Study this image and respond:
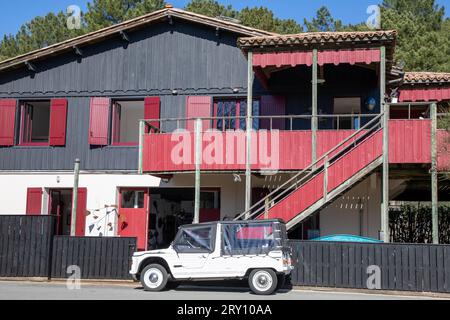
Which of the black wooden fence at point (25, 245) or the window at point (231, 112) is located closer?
the black wooden fence at point (25, 245)

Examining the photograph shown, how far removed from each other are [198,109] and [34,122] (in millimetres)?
7894

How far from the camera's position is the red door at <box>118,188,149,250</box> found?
18.8 meters

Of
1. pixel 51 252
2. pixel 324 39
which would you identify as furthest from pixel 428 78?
pixel 51 252

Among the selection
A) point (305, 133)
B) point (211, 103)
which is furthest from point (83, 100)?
point (305, 133)

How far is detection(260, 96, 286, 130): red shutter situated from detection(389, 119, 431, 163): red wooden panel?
4529mm

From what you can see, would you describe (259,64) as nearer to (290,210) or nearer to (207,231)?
(290,210)

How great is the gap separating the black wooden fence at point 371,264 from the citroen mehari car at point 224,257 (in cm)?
103

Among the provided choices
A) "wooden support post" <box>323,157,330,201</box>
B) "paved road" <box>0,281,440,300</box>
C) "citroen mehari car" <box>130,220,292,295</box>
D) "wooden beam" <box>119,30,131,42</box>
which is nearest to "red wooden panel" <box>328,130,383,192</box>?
"wooden support post" <box>323,157,330,201</box>

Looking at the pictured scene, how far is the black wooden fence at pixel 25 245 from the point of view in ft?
48.2

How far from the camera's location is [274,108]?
18.5m

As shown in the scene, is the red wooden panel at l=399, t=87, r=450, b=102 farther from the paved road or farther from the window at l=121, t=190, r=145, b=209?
the window at l=121, t=190, r=145, b=209

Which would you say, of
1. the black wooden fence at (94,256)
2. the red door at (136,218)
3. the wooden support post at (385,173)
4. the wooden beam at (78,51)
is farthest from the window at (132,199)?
the wooden support post at (385,173)

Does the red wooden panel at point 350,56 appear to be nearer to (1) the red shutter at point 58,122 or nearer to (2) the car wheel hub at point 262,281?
(2) the car wheel hub at point 262,281

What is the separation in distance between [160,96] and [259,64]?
199 inches
